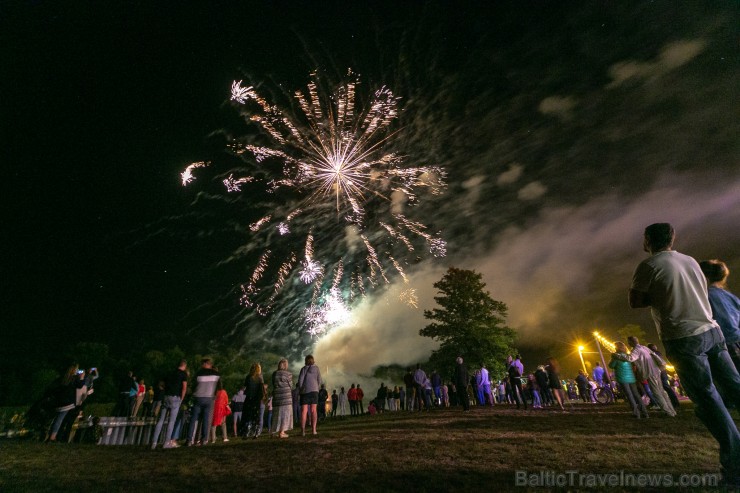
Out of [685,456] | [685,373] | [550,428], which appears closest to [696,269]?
[685,373]

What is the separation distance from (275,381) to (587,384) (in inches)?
846

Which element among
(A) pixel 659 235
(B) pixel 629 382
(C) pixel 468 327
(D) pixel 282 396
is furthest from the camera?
(C) pixel 468 327

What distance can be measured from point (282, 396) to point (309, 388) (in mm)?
1005

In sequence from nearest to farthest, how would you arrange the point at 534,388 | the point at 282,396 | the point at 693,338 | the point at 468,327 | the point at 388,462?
1. the point at 693,338
2. the point at 388,462
3. the point at 282,396
4. the point at 534,388
5. the point at 468,327

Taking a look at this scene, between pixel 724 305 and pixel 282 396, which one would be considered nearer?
pixel 724 305

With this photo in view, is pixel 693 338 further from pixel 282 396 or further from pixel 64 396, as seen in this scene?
pixel 64 396

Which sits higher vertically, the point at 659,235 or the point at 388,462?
the point at 659,235

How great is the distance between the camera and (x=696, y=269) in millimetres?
3514

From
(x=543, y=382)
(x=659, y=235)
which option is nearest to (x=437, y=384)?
(x=543, y=382)

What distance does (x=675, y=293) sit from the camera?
134 inches

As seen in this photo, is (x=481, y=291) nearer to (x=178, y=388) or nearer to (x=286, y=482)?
(x=178, y=388)

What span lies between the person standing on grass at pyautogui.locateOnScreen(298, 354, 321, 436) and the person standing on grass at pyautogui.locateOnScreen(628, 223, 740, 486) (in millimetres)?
7823

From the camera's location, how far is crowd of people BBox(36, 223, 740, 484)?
127 inches

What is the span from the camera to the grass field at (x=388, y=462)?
399 cm
